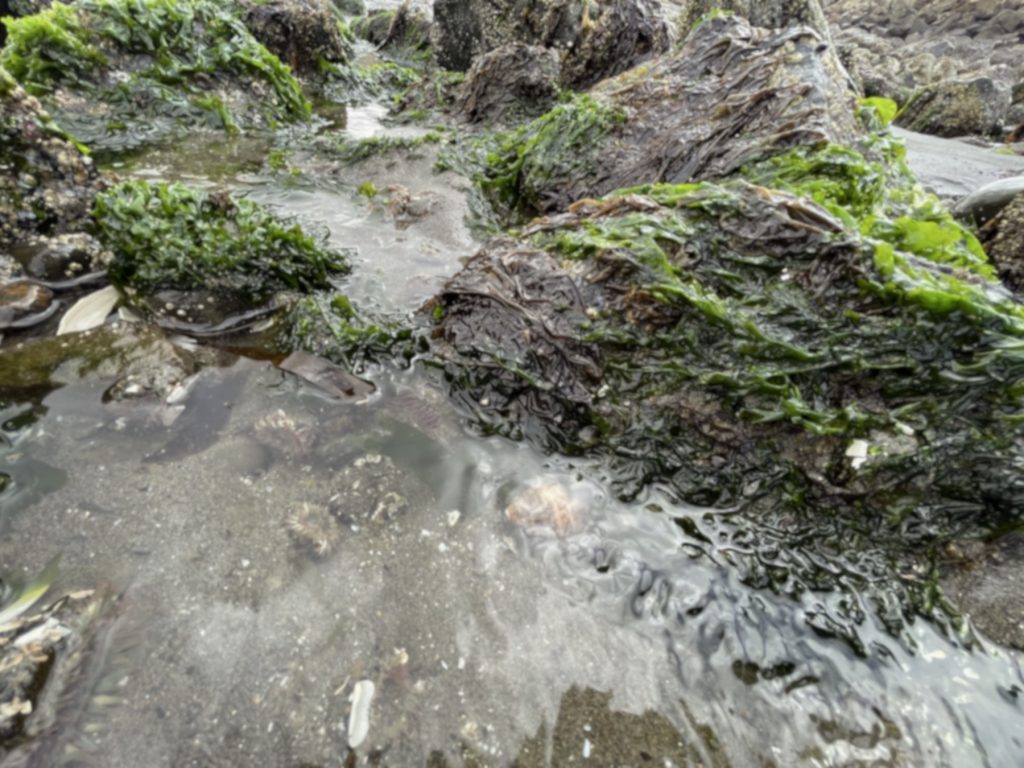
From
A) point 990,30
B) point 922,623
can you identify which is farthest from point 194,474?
point 990,30

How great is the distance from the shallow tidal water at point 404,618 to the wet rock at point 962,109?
13.1m

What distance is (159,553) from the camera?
6.89 feet

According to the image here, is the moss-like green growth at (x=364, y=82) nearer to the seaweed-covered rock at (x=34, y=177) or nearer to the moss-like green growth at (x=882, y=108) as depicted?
the seaweed-covered rock at (x=34, y=177)

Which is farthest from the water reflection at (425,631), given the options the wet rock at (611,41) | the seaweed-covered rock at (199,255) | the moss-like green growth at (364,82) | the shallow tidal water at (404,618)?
the moss-like green growth at (364,82)

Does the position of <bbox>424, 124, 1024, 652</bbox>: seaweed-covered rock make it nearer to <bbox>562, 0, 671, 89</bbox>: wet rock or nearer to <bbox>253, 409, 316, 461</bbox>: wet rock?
<bbox>253, 409, 316, 461</bbox>: wet rock

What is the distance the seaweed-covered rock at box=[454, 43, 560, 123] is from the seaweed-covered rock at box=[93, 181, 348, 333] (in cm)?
419

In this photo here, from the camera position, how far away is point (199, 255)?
330 centimetres

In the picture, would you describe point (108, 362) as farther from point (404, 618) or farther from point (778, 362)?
point (778, 362)

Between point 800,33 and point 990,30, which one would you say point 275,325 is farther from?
point 990,30

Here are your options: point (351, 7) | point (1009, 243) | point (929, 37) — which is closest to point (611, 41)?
point (1009, 243)

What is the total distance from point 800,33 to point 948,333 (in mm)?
3583

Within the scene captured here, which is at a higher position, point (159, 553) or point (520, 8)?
point (520, 8)

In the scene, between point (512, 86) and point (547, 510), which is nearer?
Answer: point (547, 510)

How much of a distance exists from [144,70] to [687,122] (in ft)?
19.7
